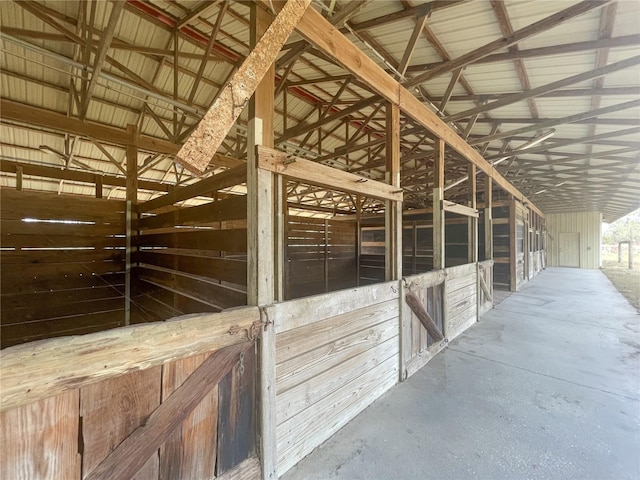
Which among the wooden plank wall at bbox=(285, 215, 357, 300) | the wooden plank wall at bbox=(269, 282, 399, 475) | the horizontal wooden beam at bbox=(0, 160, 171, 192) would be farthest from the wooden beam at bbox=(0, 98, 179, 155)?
the wooden plank wall at bbox=(269, 282, 399, 475)

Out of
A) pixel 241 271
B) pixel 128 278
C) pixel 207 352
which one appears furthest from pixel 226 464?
pixel 128 278

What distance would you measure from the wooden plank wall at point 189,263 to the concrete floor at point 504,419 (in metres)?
1.16

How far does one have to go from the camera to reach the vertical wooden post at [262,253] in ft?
4.42

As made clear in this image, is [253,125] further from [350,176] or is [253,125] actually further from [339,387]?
[339,387]

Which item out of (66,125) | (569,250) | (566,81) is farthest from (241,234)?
(569,250)

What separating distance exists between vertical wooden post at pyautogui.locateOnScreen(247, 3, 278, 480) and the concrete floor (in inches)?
14.3

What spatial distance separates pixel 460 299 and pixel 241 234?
3.38m

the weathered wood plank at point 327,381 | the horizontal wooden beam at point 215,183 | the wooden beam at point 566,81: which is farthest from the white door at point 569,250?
the horizontal wooden beam at point 215,183

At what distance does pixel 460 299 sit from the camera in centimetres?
370

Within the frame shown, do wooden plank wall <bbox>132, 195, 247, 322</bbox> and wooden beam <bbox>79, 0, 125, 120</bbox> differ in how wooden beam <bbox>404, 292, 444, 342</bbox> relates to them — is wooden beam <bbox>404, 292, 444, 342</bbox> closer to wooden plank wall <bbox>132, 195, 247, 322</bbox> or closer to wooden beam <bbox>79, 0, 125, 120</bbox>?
wooden plank wall <bbox>132, 195, 247, 322</bbox>

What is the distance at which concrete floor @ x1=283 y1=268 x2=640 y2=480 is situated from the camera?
150 cm

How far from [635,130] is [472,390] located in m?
5.17

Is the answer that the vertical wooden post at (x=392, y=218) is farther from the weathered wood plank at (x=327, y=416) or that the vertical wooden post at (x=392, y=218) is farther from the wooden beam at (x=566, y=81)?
the wooden beam at (x=566, y=81)

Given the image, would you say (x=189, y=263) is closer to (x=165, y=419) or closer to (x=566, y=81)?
(x=165, y=419)
